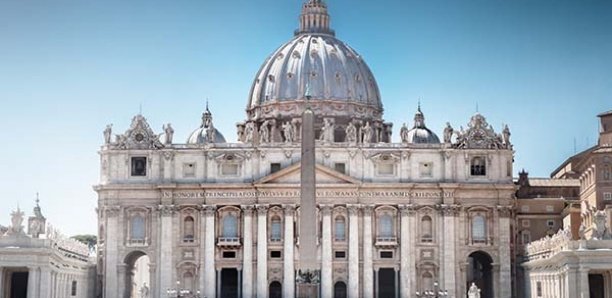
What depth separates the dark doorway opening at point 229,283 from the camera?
4395 inches

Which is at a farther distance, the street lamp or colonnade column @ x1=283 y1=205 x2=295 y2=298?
colonnade column @ x1=283 y1=205 x2=295 y2=298

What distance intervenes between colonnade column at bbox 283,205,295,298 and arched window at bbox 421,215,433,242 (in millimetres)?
10761

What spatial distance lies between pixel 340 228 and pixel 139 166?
1759cm

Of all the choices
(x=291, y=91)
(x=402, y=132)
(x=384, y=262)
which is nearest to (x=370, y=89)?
(x=291, y=91)

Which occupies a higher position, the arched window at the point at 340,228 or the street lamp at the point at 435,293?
the arched window at the point at 340,228

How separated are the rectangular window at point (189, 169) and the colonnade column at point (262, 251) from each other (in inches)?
247

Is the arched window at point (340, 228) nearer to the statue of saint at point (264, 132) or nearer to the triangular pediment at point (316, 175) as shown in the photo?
the triangular pediment at point (316, 175)

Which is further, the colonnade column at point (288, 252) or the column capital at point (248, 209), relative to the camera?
the column capital at point (248, 209)

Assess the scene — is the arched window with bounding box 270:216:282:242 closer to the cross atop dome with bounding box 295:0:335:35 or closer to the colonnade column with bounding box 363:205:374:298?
the colonnade column with bounding box 363:205:374:298

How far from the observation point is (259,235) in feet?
362

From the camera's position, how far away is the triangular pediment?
109875mm

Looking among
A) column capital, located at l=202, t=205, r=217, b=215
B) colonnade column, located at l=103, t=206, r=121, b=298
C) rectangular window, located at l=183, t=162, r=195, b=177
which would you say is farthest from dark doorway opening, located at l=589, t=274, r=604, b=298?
colonnade column, located at l=103, t=206, r=121, b=298

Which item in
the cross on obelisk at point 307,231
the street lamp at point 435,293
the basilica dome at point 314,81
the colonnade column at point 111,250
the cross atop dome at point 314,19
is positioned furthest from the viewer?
the cross atop dome at point 314,19

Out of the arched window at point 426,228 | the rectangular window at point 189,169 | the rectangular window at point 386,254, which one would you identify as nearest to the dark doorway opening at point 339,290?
the rectangular window at point 386,254
